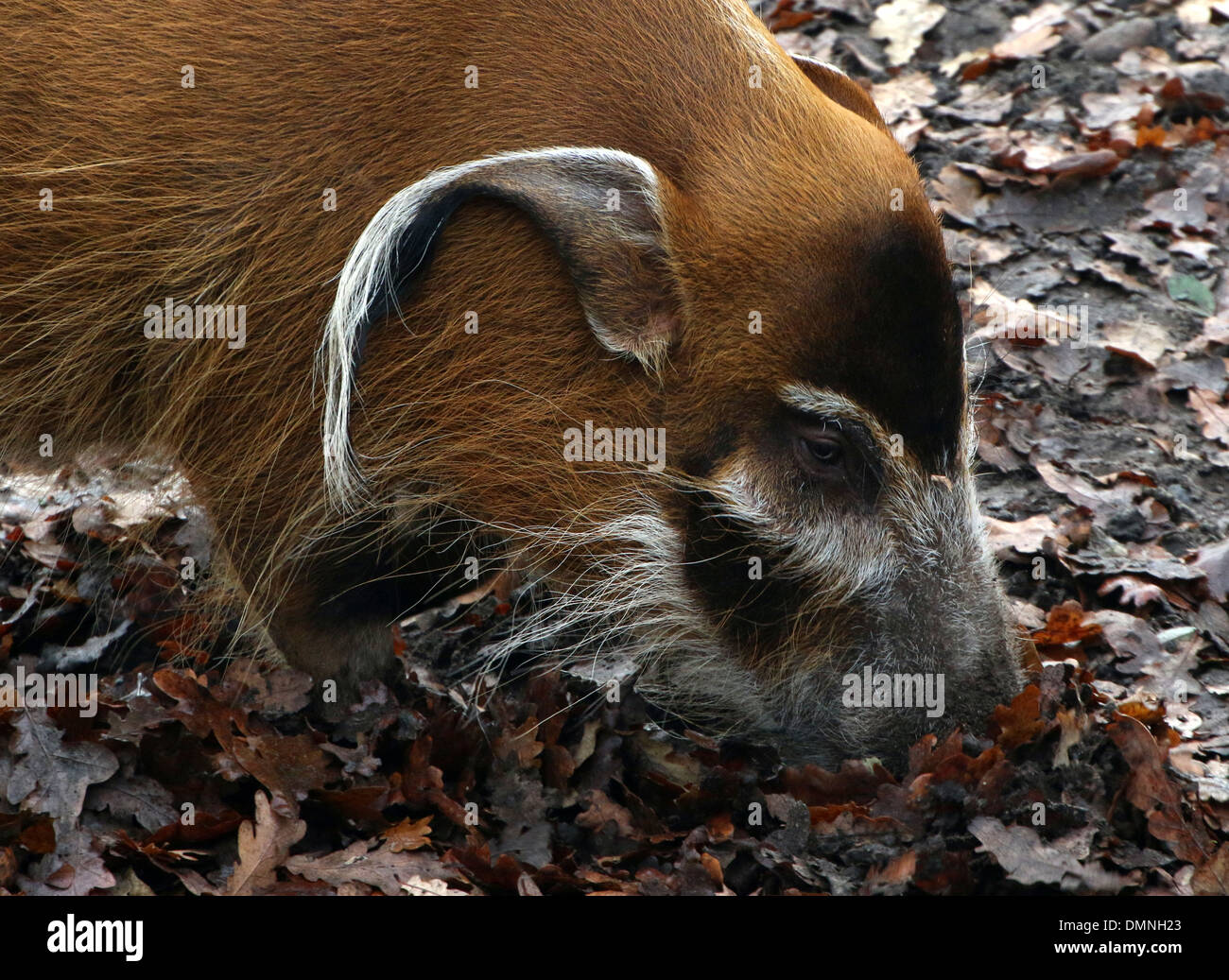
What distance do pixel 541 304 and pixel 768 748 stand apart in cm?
167

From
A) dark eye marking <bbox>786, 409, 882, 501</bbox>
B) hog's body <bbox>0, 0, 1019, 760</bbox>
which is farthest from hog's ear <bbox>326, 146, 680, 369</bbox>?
dark eye marking <bbox>786, 409, 882, 501</bbox>

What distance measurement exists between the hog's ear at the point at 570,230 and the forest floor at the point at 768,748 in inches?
52.4

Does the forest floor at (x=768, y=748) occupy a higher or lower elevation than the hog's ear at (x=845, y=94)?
lower

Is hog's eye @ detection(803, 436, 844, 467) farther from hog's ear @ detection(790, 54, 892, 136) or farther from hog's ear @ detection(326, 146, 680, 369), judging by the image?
hog's ear @ detection(790, 54, 892, 136)

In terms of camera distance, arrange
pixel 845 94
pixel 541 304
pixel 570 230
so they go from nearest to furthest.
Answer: pixel 570 230 < pixel 541 304 < pixel 845 94

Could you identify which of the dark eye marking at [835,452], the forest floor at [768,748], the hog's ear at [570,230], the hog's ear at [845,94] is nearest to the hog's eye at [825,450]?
the dark eye marking at [835,452]

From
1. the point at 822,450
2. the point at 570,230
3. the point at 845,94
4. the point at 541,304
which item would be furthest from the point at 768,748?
the point at 845,94

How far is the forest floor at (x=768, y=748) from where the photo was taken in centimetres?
383

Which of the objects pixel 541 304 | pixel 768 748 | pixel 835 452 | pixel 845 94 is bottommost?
pixel 768 748

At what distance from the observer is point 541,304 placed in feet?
13.2

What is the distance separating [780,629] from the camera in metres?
4.23

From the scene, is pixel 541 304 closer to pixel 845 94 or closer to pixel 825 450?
pixel 825 450

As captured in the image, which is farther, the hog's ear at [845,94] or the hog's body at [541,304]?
the hog's ear at [845,94]

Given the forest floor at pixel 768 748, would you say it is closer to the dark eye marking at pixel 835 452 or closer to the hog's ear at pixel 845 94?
the dark eye marking at pixel 835 452
